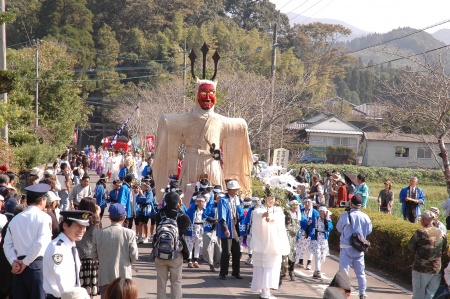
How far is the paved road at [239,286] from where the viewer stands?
11172mm

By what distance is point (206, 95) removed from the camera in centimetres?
1648

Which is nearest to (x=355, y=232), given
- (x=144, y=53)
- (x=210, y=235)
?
(x=210, y=235)

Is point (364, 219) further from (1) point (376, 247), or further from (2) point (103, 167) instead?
(2) point (103, 167)

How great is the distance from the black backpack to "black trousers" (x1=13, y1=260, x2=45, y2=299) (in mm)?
1844

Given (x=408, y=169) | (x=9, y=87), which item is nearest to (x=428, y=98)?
(x=9, y=87)

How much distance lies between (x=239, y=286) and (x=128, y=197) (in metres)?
4.46

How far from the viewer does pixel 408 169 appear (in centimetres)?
5325

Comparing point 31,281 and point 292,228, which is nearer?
point 31,281

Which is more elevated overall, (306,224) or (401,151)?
(401,151)

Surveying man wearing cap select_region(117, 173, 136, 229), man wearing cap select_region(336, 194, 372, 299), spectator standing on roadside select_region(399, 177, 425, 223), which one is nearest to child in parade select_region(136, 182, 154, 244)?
man wearing cap select_region(117, 173, 136, 229)

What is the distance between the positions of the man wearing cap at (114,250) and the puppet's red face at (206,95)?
28.3 ft

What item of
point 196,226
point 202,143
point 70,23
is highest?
point 70,23

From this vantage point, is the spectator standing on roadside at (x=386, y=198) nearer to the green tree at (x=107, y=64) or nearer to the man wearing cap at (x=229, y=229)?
the man wearing cap at (x=229, y=229)

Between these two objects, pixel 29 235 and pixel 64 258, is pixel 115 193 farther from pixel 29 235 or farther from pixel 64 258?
pixel 64 258
